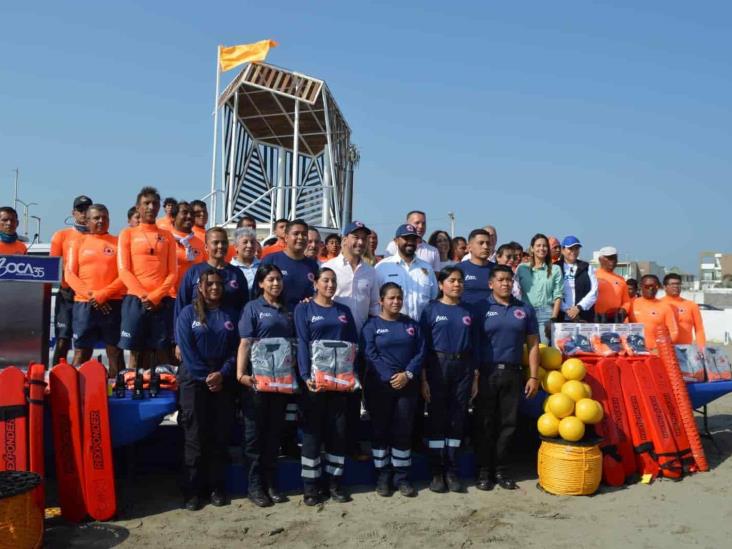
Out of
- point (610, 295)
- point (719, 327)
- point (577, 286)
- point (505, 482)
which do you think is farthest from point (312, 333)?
point (719, 327)

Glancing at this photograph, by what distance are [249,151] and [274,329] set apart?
15871 mm

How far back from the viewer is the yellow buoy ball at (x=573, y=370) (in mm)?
Answer: 5531

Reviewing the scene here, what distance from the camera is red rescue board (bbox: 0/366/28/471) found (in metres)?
4.26

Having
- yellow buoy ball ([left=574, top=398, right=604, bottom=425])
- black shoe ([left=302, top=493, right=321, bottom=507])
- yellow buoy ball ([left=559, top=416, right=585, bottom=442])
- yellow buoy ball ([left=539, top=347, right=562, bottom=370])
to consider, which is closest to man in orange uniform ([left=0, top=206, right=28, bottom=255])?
black shoe ([left=302, top=493, right=321, bottom=507])

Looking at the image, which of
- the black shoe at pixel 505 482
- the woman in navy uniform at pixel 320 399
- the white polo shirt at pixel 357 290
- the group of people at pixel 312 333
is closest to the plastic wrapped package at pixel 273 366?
the group of people at pixel 312 333

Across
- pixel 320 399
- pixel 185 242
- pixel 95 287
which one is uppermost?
pixel 185 242

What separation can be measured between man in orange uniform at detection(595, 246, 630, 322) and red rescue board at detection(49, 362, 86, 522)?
5589 mm

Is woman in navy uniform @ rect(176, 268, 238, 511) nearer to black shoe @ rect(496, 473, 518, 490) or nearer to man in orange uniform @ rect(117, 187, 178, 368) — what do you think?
man in orange uniform @ rect(117, 187, 178, 368)

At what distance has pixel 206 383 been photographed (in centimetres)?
464

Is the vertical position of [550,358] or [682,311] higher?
[682,311]

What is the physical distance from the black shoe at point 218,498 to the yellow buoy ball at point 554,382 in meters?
2.91

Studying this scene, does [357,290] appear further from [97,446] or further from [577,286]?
[577,286]

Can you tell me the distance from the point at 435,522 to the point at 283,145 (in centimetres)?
1717

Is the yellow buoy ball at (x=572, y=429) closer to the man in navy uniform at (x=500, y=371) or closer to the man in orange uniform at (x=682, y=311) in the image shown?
the man in navy uniform at (x=500, y=371)
